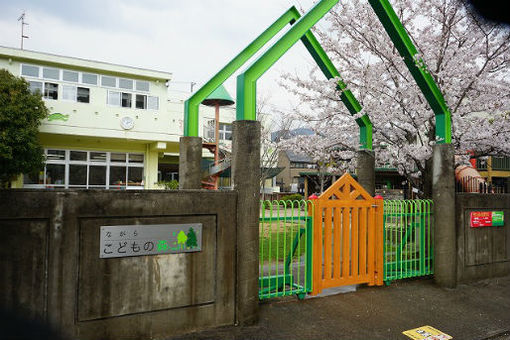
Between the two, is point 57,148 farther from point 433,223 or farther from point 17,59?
point 433,223

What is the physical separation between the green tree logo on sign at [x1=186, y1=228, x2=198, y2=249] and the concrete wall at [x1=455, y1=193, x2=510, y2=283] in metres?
5.70

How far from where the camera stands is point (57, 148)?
21359 millimetres

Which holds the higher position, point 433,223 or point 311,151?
point 311,151

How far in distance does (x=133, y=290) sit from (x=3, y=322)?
4.26 ft

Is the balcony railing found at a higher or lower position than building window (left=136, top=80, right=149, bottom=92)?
lower

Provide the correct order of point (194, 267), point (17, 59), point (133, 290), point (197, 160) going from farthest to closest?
point (17, 59), point (197, 160), point (194, 267), point (133, 290)

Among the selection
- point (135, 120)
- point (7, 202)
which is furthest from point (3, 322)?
point (135, 120)

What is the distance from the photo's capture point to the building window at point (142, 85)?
2331 centimetres

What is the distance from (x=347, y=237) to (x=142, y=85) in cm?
2036

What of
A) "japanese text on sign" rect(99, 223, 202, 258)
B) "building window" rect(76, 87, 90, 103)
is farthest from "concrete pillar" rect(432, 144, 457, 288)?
"building window" rect(76, 87, 90, 103)

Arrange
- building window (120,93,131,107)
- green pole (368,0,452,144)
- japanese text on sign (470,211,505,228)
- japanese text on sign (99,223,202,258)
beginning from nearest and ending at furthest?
japanese text on sign (99,223,202,258) → green pole (368,0,452,144) → japanese text on sign (470,211,505,228) → building window (120,93,131,107)

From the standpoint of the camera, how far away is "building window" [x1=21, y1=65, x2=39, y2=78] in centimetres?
2055

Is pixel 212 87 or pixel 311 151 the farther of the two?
pixel 311 151

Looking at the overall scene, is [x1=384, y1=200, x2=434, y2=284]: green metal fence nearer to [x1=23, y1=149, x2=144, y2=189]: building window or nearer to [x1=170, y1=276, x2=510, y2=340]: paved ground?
[x1=170, y1=276, x2=510, y2=340]: paved ground
